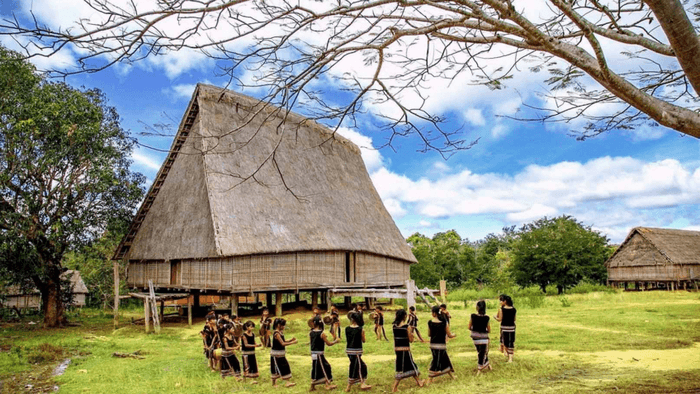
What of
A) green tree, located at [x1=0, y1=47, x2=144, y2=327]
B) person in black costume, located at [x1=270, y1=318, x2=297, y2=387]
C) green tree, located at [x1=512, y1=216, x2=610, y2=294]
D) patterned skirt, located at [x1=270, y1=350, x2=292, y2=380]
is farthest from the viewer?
green tree, located at [x1=512, y1=216, x2=610, y2=294]

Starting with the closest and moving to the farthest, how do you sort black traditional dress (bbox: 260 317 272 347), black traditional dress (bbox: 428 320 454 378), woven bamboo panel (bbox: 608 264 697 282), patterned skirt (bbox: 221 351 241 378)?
black traditional dress (bbox: 428 320 454 378), patterned skirt (bbox: 221 351 241 378), black traditional dress (bbox: 260 317 272 347), woven bamboo panel (bbox: 608 264 697 282)

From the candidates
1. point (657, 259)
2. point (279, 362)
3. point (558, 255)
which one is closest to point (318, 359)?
point (279, 362)

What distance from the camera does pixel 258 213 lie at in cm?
1922

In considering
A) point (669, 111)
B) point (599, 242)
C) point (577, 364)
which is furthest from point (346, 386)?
point (599, 242)

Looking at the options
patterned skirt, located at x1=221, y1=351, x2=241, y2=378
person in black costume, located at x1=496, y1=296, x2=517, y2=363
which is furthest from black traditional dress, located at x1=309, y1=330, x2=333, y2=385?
person in black costume, located at x1=496, y1=296, x2=517, y2=363

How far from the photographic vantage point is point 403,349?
7477mm

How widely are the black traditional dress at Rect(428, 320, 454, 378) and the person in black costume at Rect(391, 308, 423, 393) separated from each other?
33cm

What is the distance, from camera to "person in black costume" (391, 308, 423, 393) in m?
7.42

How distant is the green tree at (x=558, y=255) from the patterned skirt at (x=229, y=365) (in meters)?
25.5

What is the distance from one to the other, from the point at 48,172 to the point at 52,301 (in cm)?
570

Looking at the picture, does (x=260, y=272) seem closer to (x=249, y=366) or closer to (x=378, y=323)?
(x=378, y=323)

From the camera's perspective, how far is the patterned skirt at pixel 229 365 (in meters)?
9.18

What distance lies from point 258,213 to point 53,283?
28.7ft

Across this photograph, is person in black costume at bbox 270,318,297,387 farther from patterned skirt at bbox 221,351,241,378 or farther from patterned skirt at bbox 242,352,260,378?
patterned skirt at bbox 221,351,241,378
